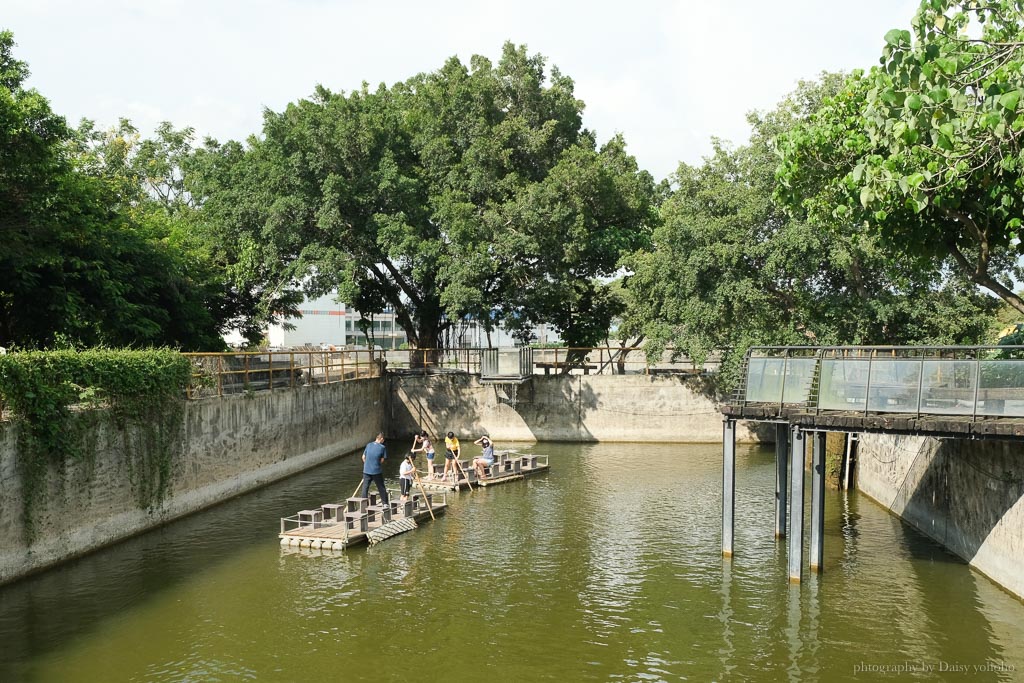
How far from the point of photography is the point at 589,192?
3531cm

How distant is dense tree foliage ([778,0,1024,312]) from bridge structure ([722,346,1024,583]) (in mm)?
2340

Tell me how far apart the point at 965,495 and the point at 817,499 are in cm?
346

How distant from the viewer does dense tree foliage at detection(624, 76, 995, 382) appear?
27406 millimetres

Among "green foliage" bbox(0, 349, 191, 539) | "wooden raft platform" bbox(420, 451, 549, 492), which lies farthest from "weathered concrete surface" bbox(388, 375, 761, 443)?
"green foliage" bbox(0, 349, 191, 539)

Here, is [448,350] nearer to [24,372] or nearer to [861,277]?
[861,277]

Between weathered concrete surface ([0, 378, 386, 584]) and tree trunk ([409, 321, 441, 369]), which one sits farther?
tree trunk ([409, 321, 441, 369])

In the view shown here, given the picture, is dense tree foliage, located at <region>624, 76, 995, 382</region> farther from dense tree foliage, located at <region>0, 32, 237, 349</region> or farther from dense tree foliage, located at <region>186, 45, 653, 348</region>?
dense tree foliage, located at <region>0, 32, 237, 349</region>

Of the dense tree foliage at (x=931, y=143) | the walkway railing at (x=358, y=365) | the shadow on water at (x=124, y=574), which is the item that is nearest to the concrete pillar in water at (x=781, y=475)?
the dense tree foliage at (x=931, y=143)

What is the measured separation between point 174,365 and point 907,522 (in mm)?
18712

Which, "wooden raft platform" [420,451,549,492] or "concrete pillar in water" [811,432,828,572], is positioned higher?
"concrete pillar in water" [811,432,828,572]

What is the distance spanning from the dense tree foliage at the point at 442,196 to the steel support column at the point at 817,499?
779 inches

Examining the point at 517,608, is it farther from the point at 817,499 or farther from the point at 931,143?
the point at 931,143

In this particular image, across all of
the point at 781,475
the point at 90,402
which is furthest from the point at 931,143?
the point at 90,402

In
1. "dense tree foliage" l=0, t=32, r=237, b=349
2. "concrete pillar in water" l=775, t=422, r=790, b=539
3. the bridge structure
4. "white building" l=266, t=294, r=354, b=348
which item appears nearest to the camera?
the bridge structure
